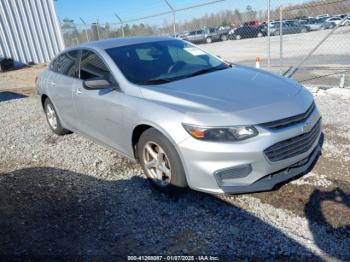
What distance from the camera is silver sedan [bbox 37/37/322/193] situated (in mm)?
3045

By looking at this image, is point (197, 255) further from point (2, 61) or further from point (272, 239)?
point (2, 61)

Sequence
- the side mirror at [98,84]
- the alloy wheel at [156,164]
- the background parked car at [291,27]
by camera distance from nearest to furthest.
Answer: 1. the alloy wheel at [156,164]
2. the side mirror at [98,84]
3. the background parked car at [291,27]

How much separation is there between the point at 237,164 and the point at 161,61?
1.85m

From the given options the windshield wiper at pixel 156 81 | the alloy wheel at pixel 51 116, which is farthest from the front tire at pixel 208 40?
the windshield wiper at pixel 156 81

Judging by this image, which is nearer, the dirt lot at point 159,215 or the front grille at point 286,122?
the dirt lot at point 159,215

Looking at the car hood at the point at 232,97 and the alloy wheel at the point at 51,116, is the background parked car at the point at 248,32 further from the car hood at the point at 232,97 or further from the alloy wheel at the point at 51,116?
the car hood at the point at 232,97

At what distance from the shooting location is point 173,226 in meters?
3.23

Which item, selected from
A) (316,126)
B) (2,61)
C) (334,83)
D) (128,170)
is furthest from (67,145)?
(2,61)

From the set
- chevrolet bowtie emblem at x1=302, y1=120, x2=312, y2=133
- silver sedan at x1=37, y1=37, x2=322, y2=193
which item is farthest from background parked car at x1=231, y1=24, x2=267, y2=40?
chevrolet bowtie emblem at x1=302, y1=120, x2=312, y2=133

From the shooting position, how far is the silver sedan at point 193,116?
3.04m

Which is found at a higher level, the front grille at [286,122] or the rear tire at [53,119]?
the front grille at [286,122]

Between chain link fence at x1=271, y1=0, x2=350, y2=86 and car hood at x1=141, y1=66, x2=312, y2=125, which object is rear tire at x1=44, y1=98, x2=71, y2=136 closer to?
car hood at x1=141, y1=66, x2=312, y2=125

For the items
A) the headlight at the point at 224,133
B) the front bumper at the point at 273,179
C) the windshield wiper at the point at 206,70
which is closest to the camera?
the headlight at the point at 224,133

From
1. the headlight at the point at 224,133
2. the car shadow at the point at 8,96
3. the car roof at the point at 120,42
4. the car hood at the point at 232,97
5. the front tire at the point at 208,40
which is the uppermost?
the car roof at the point at 120,42
